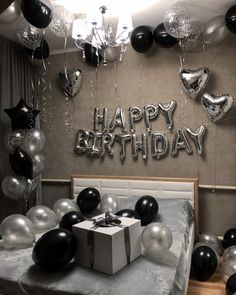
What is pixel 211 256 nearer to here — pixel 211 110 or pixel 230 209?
pixel 230 209

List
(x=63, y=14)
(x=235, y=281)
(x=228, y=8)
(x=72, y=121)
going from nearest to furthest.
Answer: (x=235, y=281)
(x=63, y=14)
(x=228, y=8)
(x=72, y=121)

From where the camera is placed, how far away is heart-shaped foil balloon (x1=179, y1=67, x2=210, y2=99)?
2955mm

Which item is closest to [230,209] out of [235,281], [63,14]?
[235,281]

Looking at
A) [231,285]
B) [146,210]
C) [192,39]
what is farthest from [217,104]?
[231,285]

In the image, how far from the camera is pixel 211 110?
2.95 meters

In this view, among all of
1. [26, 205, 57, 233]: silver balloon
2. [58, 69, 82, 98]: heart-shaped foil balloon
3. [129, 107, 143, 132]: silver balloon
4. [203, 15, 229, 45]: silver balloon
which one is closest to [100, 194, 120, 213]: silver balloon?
[26, 205, 57, 233]: silver balloon

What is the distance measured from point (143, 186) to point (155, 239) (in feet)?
5.05

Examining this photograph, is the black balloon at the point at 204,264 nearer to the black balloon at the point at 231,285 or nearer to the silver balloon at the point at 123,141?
the black balloon at the point at 231,285

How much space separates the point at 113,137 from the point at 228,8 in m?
1.84

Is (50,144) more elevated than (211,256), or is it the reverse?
(50,144)

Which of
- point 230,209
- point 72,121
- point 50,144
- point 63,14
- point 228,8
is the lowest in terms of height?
point 230,209

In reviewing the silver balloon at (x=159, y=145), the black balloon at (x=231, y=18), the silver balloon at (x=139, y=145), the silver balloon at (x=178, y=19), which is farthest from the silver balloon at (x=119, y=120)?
the black balloon at (x=231, y=18)

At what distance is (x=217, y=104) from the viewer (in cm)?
289

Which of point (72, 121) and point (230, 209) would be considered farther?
point (72, 121)
